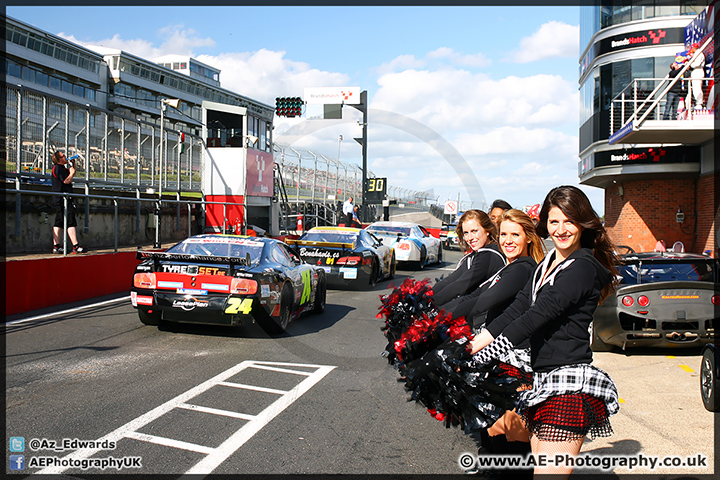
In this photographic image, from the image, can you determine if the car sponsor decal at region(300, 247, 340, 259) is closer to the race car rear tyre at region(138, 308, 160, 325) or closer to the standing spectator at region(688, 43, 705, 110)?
the race car rear tyre at region(138, 308, 160, 325)

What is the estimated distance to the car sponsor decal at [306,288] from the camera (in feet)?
31.8

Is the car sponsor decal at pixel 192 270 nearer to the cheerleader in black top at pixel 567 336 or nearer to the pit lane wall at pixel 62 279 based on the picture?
the pit lane wall at pixel 62 279

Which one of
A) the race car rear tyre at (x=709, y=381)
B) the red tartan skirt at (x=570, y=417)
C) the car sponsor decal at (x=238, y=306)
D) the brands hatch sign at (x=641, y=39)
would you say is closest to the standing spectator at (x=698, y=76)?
the brands hatch sign at (x=641, y=39)

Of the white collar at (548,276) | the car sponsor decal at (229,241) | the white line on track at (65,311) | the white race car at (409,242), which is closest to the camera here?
the white collar at (548,276)

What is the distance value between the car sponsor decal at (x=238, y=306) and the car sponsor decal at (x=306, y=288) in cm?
191

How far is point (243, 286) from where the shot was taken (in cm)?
772

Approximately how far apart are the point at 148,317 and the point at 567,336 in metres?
6.67

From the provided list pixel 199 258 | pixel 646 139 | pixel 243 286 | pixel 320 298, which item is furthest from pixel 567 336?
pixel 646 139

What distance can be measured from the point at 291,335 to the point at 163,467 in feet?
15.6

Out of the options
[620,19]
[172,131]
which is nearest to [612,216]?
[620,19]

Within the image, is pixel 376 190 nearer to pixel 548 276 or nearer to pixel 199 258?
pixel 199 258

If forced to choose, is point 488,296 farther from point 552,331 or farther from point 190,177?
point 190,177

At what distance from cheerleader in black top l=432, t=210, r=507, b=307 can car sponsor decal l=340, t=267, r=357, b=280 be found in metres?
8.13

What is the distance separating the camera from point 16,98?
11.6 metres
